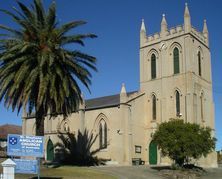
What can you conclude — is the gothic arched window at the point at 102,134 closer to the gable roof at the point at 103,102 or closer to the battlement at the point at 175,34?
the gable roof at the point at 103,102

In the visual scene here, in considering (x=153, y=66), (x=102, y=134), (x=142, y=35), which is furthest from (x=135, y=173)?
(x=142, y=35)

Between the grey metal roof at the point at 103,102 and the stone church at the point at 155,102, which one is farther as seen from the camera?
the grey metal roof at the point at 103,102

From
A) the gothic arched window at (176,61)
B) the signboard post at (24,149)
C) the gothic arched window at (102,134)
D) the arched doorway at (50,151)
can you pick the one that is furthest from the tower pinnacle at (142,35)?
the signboard post at (24,149)

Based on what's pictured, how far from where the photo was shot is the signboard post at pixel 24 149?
25.6 m

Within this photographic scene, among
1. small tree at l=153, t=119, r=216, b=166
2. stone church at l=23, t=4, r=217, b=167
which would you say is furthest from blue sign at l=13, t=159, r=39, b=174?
stone church at l=23, t=4, r=217, b=167

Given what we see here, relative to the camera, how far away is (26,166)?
25.8 meters

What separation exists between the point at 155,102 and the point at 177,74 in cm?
485

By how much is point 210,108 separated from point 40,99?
3136 cm

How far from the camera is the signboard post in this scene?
25625 millimetres

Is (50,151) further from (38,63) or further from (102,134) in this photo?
(38,63)

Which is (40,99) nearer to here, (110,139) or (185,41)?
(110,139)

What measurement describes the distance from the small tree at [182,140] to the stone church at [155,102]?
10.2 meters

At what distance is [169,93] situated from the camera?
55.2 meters

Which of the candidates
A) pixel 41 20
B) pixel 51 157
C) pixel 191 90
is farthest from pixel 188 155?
pixel 51 157
